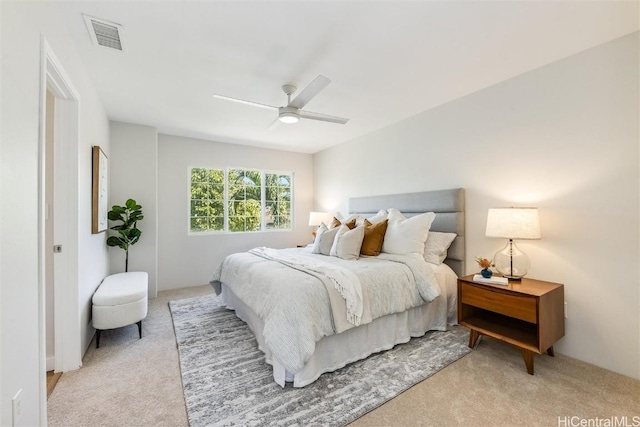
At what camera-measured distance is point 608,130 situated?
2.24m

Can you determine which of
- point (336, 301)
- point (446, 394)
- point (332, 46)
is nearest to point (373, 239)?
point (336, 301)

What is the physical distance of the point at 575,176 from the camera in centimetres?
241

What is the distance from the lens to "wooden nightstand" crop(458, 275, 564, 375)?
215 centimetres

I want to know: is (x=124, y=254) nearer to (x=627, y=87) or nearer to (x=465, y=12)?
(x=465, y=12)

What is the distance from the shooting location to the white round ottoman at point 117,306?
2.59 metres

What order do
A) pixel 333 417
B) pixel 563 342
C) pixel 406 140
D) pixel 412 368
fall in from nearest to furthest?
pixel 333 417 → pixel 412 368 → pixel 563 342 → pixel 406 140

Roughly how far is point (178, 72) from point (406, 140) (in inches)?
115

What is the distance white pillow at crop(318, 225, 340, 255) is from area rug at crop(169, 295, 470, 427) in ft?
4.14

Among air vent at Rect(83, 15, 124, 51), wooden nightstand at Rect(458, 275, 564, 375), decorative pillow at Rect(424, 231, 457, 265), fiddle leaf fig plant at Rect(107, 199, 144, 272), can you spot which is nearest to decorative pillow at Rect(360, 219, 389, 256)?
decorative pillow at Rect(424, 231, 457, 265)

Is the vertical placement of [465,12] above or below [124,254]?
above

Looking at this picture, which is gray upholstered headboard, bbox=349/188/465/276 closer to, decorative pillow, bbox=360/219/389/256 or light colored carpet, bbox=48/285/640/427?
decorative pillow, bbox=360/219/389/256

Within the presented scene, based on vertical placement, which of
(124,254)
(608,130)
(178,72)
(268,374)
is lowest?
(268,374)

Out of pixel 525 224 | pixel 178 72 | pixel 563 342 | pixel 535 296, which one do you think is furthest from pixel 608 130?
pixel 178 72

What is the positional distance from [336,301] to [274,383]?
76 centimetres
